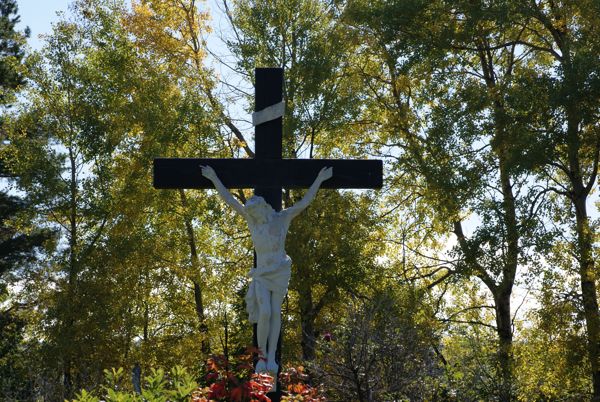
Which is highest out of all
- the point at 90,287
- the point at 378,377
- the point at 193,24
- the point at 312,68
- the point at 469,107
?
the point at 193,24

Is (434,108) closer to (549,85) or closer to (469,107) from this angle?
(469,107)

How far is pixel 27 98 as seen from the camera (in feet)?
80.0

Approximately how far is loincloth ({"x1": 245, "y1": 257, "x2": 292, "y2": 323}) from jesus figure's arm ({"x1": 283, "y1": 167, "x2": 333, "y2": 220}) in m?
0.51

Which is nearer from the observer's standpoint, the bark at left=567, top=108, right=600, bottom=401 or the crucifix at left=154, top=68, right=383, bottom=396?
the crucifix at left=154, top=68, right=383, bottom=396

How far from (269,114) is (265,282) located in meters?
1.56

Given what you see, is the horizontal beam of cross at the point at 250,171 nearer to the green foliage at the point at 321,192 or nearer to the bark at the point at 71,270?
the green foliage at the point at 321,192

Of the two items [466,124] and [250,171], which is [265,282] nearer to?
[250,171]

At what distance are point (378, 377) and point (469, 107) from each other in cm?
1076

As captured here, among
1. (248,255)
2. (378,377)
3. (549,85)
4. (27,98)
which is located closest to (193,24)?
(27,98)

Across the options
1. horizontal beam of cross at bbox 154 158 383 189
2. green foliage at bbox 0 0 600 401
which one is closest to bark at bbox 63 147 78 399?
green foliage at bbox 0 0 600 401

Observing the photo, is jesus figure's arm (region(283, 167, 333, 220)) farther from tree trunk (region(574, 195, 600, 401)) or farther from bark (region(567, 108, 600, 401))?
tree trunk (region(574, 195, 600, 401))

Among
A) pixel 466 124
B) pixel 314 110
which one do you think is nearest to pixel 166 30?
pixel 314 110

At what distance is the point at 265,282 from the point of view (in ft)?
28.6

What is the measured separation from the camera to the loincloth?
870cm
